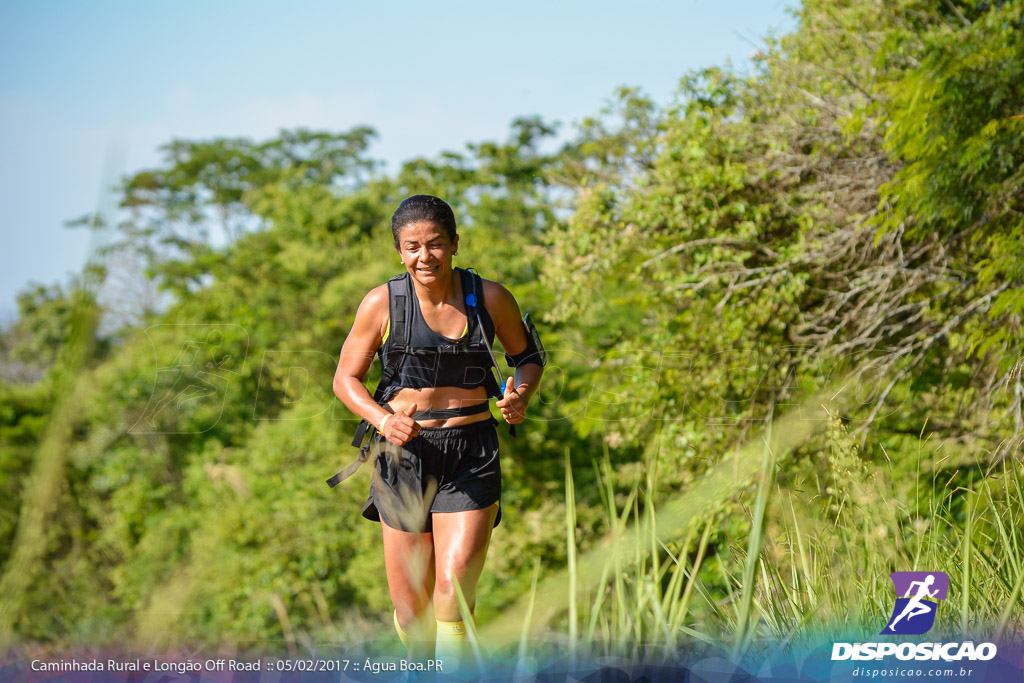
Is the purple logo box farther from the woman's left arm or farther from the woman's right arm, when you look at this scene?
the woman's right arm

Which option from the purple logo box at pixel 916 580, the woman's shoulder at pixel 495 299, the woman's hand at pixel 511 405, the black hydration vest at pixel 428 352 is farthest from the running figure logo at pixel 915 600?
the woman's shoulder at pixel 495 299

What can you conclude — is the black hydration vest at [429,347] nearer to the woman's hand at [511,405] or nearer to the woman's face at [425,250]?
the woman's face at [425,250]

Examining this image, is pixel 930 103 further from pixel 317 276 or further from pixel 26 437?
pixel 26 437

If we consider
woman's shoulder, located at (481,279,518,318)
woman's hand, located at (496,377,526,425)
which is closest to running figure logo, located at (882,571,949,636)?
woman's hand, located at (496,377,526,425)

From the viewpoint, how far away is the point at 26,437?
464 inches

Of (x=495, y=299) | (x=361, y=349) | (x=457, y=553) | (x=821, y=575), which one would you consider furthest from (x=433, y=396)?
(x=821, y=575)

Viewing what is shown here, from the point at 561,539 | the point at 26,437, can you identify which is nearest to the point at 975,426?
the point at 561,539

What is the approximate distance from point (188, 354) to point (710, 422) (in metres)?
7.24

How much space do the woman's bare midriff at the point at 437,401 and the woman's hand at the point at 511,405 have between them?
0.23 meters

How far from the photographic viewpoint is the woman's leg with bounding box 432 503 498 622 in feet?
7.91

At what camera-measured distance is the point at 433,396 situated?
2643 millimetres

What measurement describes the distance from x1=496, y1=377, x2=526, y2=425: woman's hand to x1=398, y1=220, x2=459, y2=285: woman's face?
451 mm

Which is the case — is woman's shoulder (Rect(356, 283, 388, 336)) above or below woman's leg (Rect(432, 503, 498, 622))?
above

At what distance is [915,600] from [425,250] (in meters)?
1.61
